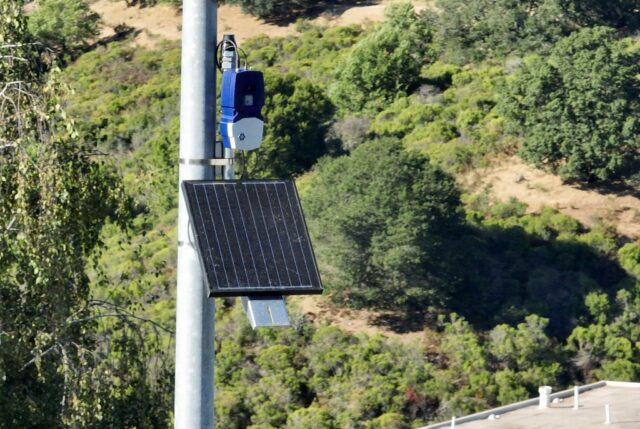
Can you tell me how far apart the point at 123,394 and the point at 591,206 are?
33294mm

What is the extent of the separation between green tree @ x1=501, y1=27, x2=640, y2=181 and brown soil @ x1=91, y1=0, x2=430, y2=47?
17906 millimetres

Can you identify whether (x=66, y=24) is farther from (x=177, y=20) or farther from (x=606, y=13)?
(x=606, y=13)

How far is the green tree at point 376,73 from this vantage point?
51.2 m

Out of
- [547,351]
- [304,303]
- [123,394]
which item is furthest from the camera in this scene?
[304,303]

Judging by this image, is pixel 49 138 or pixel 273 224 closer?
pixel 273 224

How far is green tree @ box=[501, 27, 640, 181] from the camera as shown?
42.3m

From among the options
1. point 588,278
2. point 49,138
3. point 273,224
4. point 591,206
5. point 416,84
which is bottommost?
point 273,224

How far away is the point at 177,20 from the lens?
2603 inches

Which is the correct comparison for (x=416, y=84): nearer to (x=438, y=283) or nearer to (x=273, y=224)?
(x=438, y=283)

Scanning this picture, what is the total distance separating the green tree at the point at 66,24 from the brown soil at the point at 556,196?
2480 centimetres

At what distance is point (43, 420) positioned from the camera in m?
11.5

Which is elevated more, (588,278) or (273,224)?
(588,278)

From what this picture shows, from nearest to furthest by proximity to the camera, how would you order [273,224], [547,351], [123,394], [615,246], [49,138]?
[273,224]
[49,138]
[123,394]
[547,351]
[615,246]

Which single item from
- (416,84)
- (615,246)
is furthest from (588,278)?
(416,84)
